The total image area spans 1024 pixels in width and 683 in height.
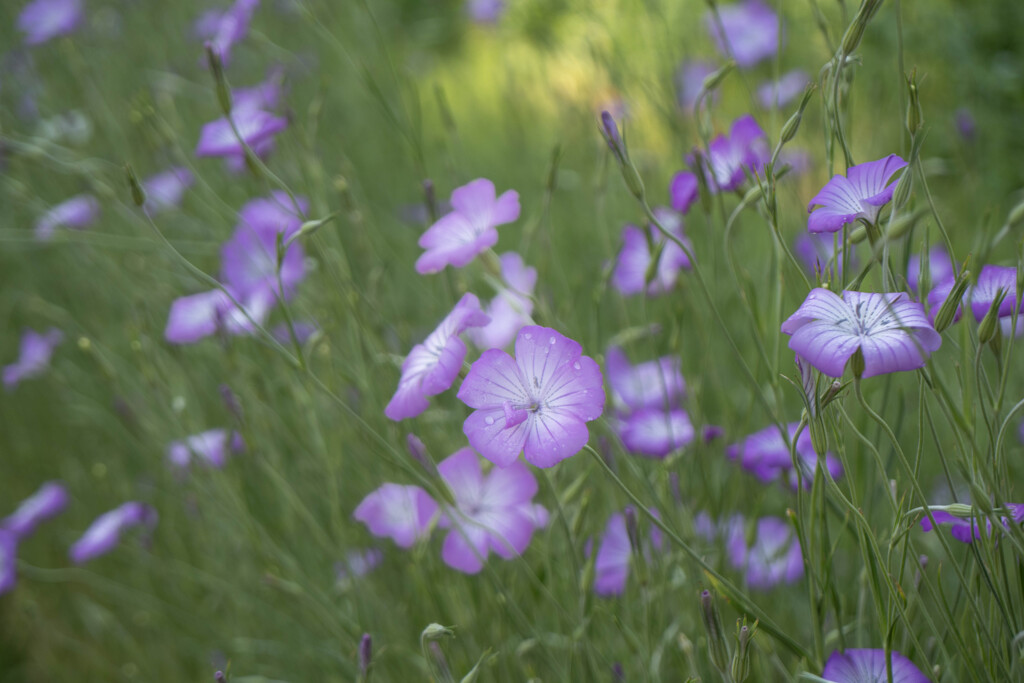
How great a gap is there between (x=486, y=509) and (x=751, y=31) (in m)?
1.96

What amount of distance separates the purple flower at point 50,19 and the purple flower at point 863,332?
2.39 meters

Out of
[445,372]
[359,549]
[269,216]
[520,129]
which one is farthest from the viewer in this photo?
[520,129]

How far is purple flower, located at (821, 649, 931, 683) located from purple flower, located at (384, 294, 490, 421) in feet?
1.61

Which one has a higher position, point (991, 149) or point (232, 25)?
point (232, 25)

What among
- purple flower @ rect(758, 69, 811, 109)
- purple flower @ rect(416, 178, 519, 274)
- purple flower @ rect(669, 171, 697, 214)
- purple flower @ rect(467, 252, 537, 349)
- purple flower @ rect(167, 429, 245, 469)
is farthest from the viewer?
purple flower @ rect(758, 69, 811, 109)

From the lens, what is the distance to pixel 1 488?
252cm

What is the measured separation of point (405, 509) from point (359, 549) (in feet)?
1.15

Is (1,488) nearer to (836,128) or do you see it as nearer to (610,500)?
(610,500)

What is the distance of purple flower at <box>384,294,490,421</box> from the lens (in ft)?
2.69

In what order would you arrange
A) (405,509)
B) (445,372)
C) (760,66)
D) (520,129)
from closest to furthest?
(445,372), (405,509), (520,129), (760,66)

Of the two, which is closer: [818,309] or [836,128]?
[818,309]

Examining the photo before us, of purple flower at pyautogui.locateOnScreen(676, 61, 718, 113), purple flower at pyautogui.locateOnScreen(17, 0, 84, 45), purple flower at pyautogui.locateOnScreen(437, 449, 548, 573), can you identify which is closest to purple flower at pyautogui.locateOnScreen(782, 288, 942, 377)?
purple flower at pyautogui.locateOnScreen(437, 449, 548, 573)

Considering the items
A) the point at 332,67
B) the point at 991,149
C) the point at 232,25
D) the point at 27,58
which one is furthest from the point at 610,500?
the point at 332,67

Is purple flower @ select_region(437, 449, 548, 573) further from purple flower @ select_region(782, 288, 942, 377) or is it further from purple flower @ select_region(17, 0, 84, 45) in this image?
purple flower @ select_region(17, 0, 84, 45)
